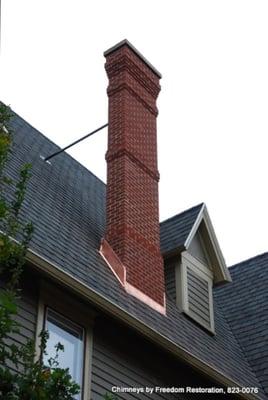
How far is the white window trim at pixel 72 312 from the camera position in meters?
8.77

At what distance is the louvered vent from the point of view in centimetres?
1260

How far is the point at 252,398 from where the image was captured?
1089cm

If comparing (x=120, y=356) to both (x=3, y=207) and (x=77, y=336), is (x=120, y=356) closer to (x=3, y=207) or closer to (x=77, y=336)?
(x=77, y=336)

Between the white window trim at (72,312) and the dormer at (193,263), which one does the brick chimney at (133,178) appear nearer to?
the dormer at (193,263)

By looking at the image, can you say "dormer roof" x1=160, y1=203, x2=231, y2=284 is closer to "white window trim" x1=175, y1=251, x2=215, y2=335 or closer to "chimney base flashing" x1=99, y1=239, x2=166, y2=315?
"white window trim" x1=175, y1=251, x2=215, y2=335

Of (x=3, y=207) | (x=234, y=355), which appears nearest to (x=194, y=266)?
(x=234, y=355)

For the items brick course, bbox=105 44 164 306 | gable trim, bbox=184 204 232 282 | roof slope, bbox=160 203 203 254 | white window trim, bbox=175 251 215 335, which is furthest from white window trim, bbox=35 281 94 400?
gable trim, bbox=184 204 232 282

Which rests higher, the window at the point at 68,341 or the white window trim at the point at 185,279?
the white window trim at the point at 185,279

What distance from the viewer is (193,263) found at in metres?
13.2

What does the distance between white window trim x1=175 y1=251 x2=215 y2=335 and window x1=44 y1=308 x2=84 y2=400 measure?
3.35 m

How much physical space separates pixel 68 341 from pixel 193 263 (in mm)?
4530

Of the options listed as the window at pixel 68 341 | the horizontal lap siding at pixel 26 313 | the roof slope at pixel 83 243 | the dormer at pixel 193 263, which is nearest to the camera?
the horizontal lap siding at pixel 26 313

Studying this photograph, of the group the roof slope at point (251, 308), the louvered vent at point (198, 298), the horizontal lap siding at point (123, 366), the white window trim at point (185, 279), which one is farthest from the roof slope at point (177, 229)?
the horizontal lap siding at point (123, 366)

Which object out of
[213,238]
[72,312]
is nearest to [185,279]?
[213,238]
